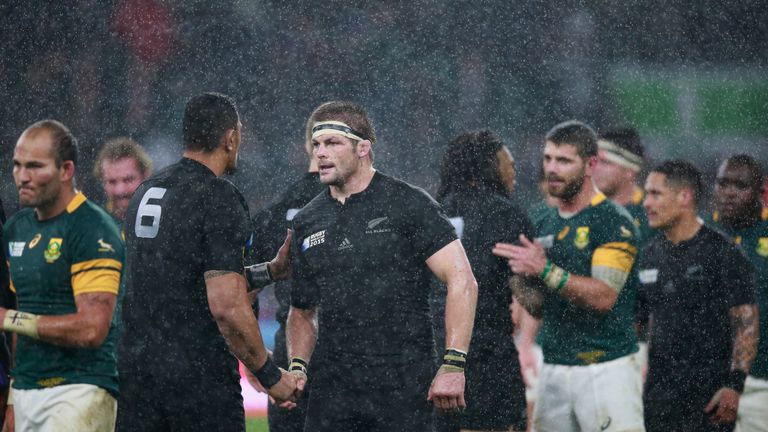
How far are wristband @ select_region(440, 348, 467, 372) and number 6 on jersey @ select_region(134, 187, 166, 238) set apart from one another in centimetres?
128

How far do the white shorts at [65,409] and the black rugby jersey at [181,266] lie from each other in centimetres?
18

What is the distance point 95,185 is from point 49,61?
3.51 m

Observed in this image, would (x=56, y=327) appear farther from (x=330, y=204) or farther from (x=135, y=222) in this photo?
(x=330, y=204)

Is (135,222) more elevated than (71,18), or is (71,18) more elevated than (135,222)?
(71,18)

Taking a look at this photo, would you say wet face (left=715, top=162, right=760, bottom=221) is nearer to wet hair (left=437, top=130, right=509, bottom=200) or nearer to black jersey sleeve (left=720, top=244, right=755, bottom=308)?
black jersey sleeve (left=720, top=244, right=755, bottom=308)

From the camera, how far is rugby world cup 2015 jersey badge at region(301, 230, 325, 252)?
455 cm

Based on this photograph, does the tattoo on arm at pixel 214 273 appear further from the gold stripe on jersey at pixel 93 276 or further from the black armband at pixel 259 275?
the black armband at pixel 259 275

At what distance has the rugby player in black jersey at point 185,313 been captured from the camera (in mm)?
4391

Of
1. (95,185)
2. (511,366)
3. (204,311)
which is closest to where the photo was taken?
(204,311)

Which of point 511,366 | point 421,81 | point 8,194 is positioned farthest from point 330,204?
point 421,81

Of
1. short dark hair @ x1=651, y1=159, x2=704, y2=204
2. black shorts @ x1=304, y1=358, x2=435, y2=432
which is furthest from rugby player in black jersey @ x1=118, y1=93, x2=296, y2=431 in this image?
short dark hair @ x1=651, y1=159, x2=704, y2=204

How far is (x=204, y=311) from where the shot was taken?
4.45 meters

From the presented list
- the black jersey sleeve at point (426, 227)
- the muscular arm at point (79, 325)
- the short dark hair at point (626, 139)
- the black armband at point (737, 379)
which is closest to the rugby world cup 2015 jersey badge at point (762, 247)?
the black armband at point (737, 379)

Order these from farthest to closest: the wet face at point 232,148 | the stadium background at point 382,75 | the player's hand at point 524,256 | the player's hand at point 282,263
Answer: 1. the stadium background at point 382,75
2. the player's hand at point 524,256
3. the player's hand at point 282,263
4. the wet face at point 232,148
